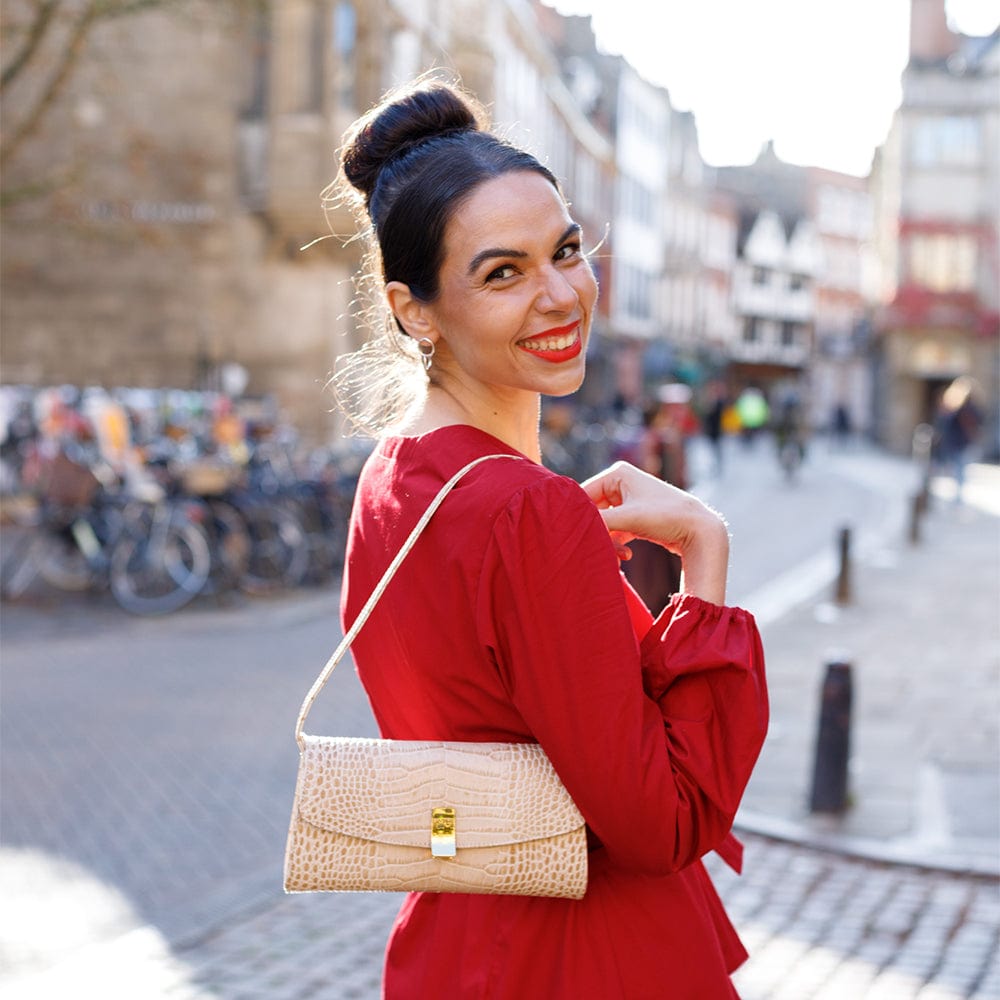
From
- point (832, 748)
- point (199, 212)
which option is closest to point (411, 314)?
point (832, 748)

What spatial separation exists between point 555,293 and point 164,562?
1101cm

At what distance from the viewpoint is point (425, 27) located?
2559 centimetres

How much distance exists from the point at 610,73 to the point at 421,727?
57.8 metres

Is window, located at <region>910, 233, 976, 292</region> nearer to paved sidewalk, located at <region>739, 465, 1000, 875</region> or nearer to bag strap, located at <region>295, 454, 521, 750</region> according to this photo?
paved sidewalk, located at <region>739, 465, 1000, 875</region>

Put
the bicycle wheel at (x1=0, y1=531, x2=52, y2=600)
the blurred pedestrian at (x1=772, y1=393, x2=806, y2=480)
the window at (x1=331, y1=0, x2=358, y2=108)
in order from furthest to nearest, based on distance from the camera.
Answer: the blurred pedestrian at (x1=772, y1=393, x2=806, y2=480), the window at (x1=331, y1=0, x2=358, y2=108), the bicycle wheel at (x1=0, y1=531, x2=52, y2=600)

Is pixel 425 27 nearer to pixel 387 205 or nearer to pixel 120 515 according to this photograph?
pixel 120 515

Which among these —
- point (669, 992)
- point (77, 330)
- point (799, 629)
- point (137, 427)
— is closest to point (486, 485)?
point (669, 992)

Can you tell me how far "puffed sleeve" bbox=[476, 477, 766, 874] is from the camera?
169cm

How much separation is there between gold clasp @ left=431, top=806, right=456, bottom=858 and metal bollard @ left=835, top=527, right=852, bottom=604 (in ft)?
39.6

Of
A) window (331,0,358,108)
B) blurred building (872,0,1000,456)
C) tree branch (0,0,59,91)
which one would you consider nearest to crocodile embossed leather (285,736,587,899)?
tree branch (0,0,59,91)

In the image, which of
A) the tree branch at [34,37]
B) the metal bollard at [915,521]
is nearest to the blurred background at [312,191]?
the tree branch at [34,37]

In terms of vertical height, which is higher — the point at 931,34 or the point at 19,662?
the point at 931,34

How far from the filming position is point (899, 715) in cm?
870

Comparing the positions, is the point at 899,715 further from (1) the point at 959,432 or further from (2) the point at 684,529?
(1) the point at 959,432
